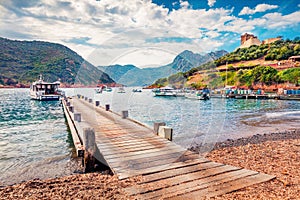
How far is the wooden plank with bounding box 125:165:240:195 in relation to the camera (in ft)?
14.3

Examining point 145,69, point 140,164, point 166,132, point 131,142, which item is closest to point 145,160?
point 140,164

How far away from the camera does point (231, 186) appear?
14.8 feet

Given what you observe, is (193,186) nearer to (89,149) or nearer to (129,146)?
(129,146)

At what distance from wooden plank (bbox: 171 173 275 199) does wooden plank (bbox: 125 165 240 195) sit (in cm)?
46

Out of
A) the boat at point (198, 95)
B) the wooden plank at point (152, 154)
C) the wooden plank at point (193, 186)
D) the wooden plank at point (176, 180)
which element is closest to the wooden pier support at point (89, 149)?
the wooden plank at point (152, 154)

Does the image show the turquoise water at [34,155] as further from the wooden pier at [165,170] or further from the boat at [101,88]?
the boat at [101,88]

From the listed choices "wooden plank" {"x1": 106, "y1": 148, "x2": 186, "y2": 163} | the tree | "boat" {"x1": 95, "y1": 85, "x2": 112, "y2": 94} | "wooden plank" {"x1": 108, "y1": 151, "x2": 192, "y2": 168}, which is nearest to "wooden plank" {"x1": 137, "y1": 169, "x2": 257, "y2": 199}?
"wooden plank" {"x1": 108, "y1": 151, "x2": 192, "y2": 168}

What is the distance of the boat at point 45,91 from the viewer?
144 ft

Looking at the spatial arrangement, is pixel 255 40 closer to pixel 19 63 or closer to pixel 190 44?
pixel 19 63

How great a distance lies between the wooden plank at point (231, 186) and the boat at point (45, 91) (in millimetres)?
44644

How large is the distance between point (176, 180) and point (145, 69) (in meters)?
4.34

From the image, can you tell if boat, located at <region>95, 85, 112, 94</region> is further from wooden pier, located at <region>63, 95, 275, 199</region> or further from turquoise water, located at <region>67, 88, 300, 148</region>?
wooden pier, located at <region>63, 95, 275, 199</region>

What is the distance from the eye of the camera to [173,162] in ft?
19.0

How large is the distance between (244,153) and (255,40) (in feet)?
500
